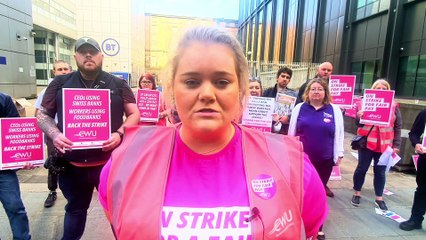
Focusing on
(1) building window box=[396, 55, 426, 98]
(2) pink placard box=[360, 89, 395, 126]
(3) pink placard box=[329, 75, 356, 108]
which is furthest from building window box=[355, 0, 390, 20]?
(2) pink placard box=[360, 89, 395, 126]

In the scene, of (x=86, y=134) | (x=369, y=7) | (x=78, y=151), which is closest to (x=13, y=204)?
(x=78, y=151)

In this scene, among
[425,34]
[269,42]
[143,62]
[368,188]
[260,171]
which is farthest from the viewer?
[143,62]

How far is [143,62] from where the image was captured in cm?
4700

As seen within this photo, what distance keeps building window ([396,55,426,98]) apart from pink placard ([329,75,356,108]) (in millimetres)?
7433

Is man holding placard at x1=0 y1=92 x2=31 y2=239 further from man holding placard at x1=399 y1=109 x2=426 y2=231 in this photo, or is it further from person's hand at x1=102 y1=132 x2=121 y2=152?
man holding placard at x1=399 y1=109 x2=426 y2=231

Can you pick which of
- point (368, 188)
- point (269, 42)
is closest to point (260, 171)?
point (368, 188)

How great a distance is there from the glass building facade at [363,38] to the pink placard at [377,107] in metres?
3.78

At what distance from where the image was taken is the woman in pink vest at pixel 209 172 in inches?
37.4

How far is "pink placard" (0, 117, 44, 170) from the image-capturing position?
8.69ft

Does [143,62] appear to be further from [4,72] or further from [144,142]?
[144,142]

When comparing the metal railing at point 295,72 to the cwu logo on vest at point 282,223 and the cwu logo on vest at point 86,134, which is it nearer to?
the cwu logo on vest at point 86,134

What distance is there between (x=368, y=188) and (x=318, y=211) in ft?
14.9

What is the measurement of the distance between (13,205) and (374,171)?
4545 millimetres

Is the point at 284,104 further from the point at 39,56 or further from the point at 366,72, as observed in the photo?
the point at 39,56
